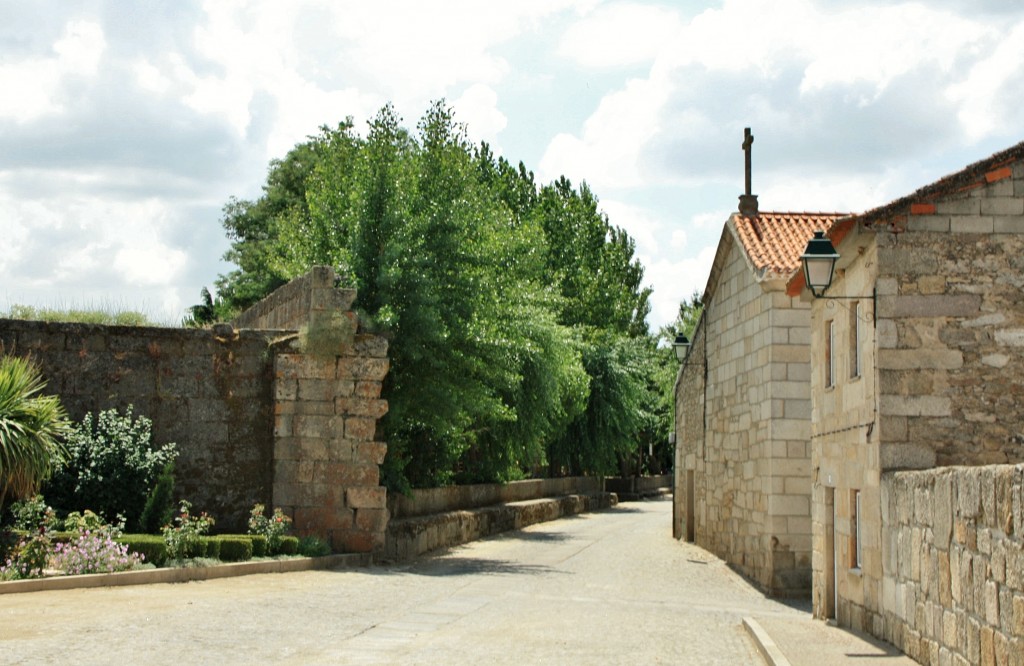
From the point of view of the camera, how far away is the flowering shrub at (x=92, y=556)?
12.8 meters

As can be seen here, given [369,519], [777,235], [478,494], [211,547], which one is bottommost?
[211,547]

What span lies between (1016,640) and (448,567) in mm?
12492

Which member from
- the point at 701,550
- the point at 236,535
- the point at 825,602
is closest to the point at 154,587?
the point at 236,535

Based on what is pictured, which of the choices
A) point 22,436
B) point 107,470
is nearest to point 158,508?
point 107,470

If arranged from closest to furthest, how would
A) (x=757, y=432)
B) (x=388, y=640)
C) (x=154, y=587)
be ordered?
(x=388, y=640)
(x=154, y=587)
(x=757, y=432)

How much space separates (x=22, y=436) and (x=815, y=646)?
8.90 meters

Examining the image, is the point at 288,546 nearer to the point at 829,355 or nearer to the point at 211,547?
the point at 211,547

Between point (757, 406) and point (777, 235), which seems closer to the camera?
point (757, 406)

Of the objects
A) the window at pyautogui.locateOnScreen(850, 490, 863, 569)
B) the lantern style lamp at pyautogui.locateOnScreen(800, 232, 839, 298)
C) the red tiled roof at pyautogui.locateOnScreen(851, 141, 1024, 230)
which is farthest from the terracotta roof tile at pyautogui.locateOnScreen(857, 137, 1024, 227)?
the window at pyautogui.locateOnScreen(850, 490, 863, 569)

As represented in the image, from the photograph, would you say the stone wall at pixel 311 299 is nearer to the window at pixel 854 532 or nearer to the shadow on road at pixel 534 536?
the window at pixel 854 532

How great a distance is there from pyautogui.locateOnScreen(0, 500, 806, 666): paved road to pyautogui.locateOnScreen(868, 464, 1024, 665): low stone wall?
1.46 meters

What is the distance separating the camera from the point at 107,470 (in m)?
15.4

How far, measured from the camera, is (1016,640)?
21.9ft

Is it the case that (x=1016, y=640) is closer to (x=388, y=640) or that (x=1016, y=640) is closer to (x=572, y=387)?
(x=388, y=640)
